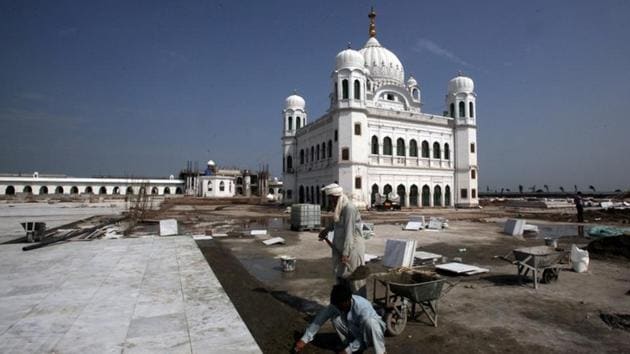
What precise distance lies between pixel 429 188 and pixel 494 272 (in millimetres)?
31928

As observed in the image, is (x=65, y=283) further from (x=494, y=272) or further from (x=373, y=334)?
(x=494, y=272)

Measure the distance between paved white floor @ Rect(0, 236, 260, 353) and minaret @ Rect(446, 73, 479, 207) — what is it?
36662mm

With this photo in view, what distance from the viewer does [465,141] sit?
3975 cm

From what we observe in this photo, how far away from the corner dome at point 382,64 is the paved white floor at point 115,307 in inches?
1531

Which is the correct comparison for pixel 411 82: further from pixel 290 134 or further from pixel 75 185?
pixel 75 185

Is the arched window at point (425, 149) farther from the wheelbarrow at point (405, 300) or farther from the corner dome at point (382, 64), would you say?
the wheelbarrow at point (405, 300)

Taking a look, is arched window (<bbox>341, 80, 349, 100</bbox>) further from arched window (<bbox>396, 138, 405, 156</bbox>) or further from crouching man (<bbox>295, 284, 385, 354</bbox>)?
crouching man (<bbox>295, 284, 385, 354</bbox>)

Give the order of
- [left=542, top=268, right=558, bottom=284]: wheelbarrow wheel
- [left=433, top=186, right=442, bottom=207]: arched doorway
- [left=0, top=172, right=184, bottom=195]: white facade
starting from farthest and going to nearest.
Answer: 1. [left=0, top=172, right=184, bottom=195]: white facade
2. [left=433, top=186, right=442, bottom=207]: arched doorway
3. [left=542, top=268, right=558, bottom=284]: wheelbarrow wheel

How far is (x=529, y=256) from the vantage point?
6.62 m

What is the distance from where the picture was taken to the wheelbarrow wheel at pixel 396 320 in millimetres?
4332

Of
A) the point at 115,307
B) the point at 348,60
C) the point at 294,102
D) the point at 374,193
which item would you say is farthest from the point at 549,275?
the point at 294,102

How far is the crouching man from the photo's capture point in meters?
3.58

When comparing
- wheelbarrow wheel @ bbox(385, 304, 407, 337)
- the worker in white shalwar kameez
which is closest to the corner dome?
the worker in white shalwar kameez

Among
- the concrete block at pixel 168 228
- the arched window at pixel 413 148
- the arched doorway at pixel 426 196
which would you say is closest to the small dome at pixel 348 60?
the arched window at pixel 413 148
